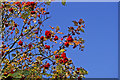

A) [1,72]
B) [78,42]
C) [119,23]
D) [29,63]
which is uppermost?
[119,23]

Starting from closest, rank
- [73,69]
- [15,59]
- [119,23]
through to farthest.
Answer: [73,69] → [15,59] → [119,23]

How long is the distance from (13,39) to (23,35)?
0.21 meters

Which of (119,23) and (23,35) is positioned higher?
(119,23)

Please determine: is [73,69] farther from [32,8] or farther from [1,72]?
[32,8]

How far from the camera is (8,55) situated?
140 inches

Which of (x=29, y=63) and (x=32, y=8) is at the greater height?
(x=32, y=8)

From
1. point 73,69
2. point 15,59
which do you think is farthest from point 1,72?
point 73,69

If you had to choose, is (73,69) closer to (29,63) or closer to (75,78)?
(75,78)

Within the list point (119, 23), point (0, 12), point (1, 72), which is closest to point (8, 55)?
point (1, 72)

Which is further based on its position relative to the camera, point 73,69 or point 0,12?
point 0,12

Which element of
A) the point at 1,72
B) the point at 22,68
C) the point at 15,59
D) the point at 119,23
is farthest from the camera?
the point at 119,23

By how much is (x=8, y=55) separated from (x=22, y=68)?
0.35 metres

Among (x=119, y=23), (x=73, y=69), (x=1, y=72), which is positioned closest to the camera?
(x=1, y=72)

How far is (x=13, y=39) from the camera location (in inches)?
148
